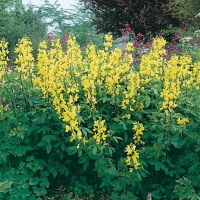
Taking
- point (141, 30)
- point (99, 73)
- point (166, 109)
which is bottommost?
point (141, 30)

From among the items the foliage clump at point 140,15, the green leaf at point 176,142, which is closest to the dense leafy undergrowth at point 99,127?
the green leaf at point 176,142

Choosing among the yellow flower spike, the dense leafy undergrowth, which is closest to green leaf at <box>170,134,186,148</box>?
the dense leafy undergrowth

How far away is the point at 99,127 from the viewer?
3.63 meters

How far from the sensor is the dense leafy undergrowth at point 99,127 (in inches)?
145

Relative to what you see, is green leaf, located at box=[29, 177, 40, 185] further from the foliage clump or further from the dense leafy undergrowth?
the foliage clump

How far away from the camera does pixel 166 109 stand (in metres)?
3.85

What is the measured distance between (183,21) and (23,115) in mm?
9762

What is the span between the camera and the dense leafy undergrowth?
3689mm

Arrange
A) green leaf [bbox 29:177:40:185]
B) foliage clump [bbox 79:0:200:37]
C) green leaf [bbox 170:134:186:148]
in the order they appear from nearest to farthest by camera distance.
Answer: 1. green leaf [bbox 170:134:186:148]
2. green leaf [bbox 29:177:40:185]
3. foliage clump [bbox 79:0:200:37]

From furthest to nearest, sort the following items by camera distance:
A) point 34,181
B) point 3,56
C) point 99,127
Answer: point 3,56 → point 34,181 → point 99,127

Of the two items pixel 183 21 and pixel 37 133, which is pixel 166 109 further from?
pixel 183 21

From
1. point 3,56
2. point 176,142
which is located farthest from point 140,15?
point 176,142

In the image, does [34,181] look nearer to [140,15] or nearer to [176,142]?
[176,142]

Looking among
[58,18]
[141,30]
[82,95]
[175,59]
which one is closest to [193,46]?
[141,30]
